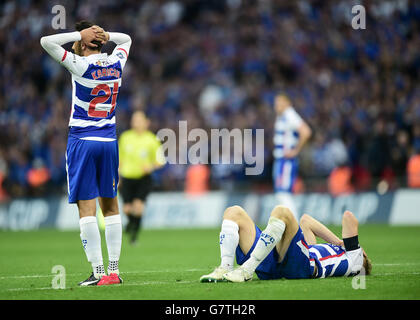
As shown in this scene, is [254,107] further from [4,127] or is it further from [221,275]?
[221,275]

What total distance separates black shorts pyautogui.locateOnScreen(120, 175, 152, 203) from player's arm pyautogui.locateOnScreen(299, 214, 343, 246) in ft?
25.8

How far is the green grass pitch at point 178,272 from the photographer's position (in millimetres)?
6441

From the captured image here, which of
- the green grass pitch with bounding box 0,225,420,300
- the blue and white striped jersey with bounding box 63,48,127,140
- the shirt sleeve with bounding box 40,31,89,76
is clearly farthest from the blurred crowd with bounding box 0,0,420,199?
the shirt sleeve with bounding box 40,31,89,76

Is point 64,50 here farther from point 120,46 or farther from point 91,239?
point 91,239

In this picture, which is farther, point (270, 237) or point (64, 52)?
point (64, 52)

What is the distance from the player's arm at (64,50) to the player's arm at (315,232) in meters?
2.76

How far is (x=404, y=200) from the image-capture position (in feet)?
60.0

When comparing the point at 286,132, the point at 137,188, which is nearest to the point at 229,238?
the point at 286,132

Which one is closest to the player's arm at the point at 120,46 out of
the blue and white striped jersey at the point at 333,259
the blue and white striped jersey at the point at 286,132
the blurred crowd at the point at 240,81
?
the blue and white striped jersey at the point at 333,259

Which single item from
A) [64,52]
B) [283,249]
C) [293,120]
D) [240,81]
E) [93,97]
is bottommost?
[283,249]

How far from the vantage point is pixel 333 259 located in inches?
288

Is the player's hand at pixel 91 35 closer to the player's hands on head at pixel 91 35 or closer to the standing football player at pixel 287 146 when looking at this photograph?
the player's hands on head at pixel 91 35

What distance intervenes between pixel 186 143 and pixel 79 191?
13.8 metres

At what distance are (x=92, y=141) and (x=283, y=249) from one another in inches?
87.5
